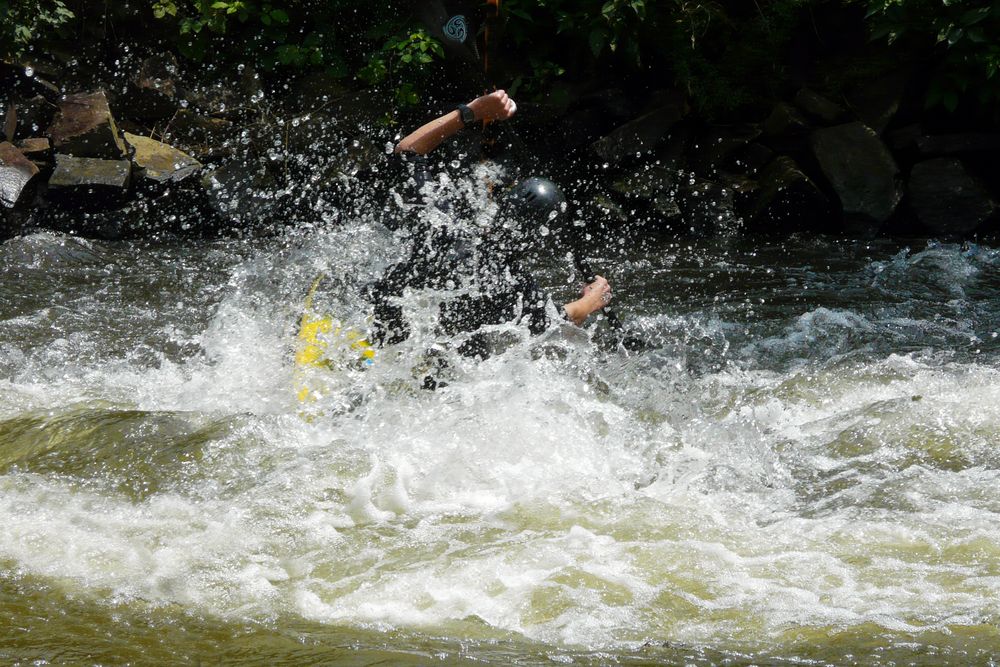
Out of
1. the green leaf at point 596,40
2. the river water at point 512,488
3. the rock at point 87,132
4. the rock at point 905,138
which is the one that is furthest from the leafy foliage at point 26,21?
the rock at point 905,138

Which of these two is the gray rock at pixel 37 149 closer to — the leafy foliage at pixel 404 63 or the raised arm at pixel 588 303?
the leafy foliage at pixel 404 63

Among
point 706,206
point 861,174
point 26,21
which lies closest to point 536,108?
point 706,206

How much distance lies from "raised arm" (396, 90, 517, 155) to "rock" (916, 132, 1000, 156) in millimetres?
4279

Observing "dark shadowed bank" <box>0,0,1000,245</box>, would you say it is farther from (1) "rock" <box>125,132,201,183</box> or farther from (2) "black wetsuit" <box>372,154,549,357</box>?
(2) "black wetsuit" <box>372,154,549,357</box>

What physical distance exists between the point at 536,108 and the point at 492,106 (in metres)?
3.90

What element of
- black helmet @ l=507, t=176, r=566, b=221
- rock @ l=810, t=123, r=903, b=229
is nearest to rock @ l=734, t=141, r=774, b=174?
rock @ l=810, t=123, r=903, b=229

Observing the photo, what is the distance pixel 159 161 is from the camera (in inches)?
316

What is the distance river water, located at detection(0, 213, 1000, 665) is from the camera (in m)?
2.46

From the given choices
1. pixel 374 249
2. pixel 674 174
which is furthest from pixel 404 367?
pixel 674 174

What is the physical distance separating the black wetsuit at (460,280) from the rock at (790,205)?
371 centimetres

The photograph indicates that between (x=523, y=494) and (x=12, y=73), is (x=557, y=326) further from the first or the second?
(x=12, y=73)

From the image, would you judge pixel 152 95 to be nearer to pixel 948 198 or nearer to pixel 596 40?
pixel 596 40

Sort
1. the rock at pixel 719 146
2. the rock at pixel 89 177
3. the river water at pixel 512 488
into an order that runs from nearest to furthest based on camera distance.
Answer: the river water at pixel 512 488
the rock at pixel 89 177
the rock at pixel 719 146

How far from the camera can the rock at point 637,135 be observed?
26.2 ft
